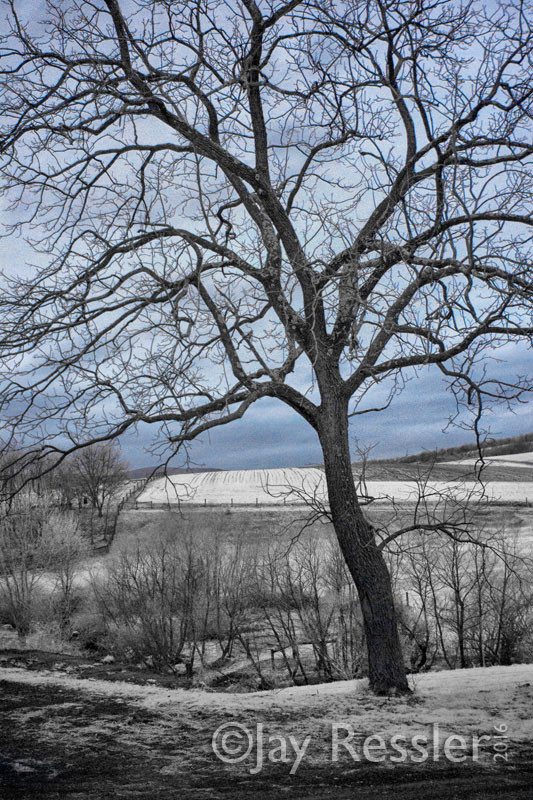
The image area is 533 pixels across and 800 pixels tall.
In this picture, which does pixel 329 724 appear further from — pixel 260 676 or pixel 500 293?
pixel 260 676

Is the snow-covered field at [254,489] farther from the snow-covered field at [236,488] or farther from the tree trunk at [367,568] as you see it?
the tree trunk at [367,568]

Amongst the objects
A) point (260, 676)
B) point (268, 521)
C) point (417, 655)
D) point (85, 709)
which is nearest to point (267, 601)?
point (260, 676)

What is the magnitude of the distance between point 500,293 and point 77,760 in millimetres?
7010

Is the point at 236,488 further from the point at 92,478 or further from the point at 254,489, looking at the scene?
the point at 92,478

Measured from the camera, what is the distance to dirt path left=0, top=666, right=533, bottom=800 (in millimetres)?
5496

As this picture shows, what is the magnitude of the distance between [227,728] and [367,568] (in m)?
2.74

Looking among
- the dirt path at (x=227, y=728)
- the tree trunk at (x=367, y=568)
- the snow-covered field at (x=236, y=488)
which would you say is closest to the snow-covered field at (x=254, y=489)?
the snow-covered field at (x=236, y=488)

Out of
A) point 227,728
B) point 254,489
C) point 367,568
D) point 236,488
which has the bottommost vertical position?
point 227,728

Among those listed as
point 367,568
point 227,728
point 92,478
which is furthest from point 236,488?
point 227,728

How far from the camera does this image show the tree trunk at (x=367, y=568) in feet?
29.2

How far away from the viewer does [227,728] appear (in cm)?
740

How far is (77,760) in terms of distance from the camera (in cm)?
636

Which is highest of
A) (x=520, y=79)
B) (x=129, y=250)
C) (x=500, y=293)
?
(x=520, y=79)

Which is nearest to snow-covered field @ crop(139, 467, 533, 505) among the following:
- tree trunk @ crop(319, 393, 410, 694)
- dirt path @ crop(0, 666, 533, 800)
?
dirt path @ crop(0, 666, 533, 800)
